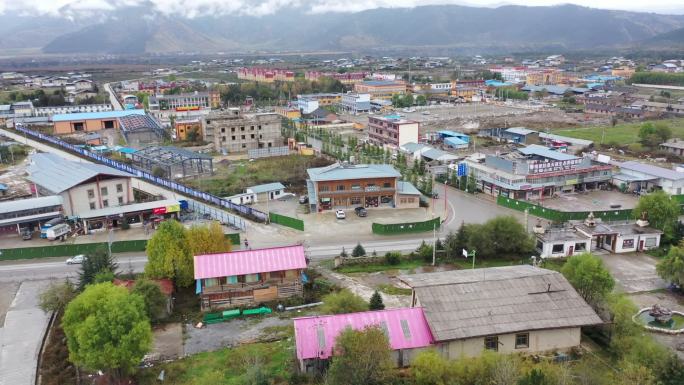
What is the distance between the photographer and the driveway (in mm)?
22141

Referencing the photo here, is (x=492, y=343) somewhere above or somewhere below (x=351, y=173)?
below

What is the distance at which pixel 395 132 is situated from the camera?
50.3 metres

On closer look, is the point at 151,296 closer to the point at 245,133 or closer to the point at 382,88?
the point at 245,133

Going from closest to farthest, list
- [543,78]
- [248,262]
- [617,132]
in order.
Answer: [248,262], [617,132], [543,78]

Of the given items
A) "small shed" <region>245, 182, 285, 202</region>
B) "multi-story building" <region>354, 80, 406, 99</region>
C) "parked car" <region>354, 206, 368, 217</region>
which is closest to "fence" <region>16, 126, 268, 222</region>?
"small shed" <region>245, 182, 285, 202</region>

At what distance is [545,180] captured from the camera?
35094 millimetres

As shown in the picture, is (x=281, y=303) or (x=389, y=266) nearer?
(x=281, y=303)

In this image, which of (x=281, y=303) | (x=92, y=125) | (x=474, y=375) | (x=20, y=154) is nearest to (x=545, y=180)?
(x=281, y=303)

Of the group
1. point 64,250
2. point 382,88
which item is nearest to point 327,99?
point 382,88

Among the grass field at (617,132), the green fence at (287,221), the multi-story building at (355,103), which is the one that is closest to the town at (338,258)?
the green fence at (287,221)

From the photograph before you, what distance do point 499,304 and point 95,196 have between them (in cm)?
2426

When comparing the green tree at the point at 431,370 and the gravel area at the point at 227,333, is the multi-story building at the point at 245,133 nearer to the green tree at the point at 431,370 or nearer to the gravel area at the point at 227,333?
the gravel area at the point at 227,333

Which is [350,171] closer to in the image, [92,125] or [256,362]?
[256,362]

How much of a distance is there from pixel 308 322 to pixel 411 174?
2479cm
